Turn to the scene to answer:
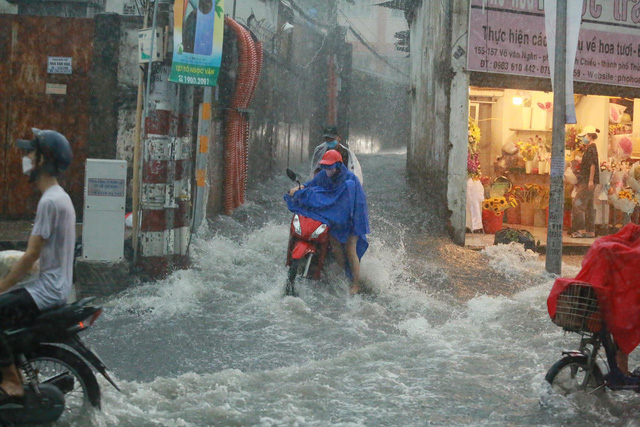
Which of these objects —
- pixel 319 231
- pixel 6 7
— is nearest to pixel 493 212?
pixel 319 231

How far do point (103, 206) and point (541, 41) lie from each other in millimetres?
9007

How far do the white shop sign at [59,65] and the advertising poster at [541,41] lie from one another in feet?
22.0

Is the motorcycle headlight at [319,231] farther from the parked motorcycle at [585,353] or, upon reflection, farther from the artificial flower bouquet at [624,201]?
the artificial flower bouquet at [624,201]

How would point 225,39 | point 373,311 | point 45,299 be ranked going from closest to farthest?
point 45,299, point 373,311, point 225,39

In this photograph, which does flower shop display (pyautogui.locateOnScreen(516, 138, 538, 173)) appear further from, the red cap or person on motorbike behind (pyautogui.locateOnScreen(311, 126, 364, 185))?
the red cap

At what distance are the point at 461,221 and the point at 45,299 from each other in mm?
9859

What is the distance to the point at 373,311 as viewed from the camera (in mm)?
8500

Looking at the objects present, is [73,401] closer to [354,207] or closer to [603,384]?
[603,384]

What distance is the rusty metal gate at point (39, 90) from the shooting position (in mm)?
11258

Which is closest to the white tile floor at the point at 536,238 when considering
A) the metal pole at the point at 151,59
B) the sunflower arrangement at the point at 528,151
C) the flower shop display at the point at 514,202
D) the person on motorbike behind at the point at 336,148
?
the flower shop display at the point at 514,202

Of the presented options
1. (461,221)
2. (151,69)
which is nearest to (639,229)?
(151,69)

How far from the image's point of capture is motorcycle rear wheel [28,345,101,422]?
4418mm

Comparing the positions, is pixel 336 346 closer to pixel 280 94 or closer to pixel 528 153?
pixel 528 153

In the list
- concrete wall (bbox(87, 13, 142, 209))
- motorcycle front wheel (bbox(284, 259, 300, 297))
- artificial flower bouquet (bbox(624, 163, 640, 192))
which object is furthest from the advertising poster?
motorcycle front wheel (bbox(284, 259, 300, 297))
